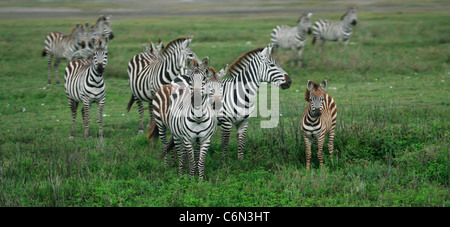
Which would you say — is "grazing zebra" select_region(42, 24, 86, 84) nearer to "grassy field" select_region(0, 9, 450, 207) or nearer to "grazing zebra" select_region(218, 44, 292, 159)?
"grassy field" select_region(0, 9, 450, 207)

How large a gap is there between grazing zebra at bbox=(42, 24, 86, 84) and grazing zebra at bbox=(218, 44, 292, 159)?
35.5 ft

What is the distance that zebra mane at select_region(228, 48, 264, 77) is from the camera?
8.93 meters

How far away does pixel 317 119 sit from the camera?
7578 mm

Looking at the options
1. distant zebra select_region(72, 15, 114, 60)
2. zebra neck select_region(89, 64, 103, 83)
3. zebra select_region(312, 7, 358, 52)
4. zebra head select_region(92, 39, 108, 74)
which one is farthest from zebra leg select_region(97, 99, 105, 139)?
zebra select_region(312, 7, 358, 52)

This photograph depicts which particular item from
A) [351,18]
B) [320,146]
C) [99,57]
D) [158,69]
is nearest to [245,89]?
[320,146]

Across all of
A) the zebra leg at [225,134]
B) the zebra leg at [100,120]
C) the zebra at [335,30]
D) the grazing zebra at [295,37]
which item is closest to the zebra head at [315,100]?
the zebra leg at [225,134]

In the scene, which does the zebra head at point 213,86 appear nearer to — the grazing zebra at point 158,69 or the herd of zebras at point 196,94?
the herd of zebras at point 196,94

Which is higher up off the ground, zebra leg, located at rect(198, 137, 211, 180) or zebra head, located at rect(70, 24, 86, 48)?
zebra head, located at rect(70, 24, 86, 48)

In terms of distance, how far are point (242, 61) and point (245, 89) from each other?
0.69 metres

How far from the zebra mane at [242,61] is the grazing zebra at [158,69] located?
128cm

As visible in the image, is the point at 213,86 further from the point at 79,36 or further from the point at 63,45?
the point at 63,45
